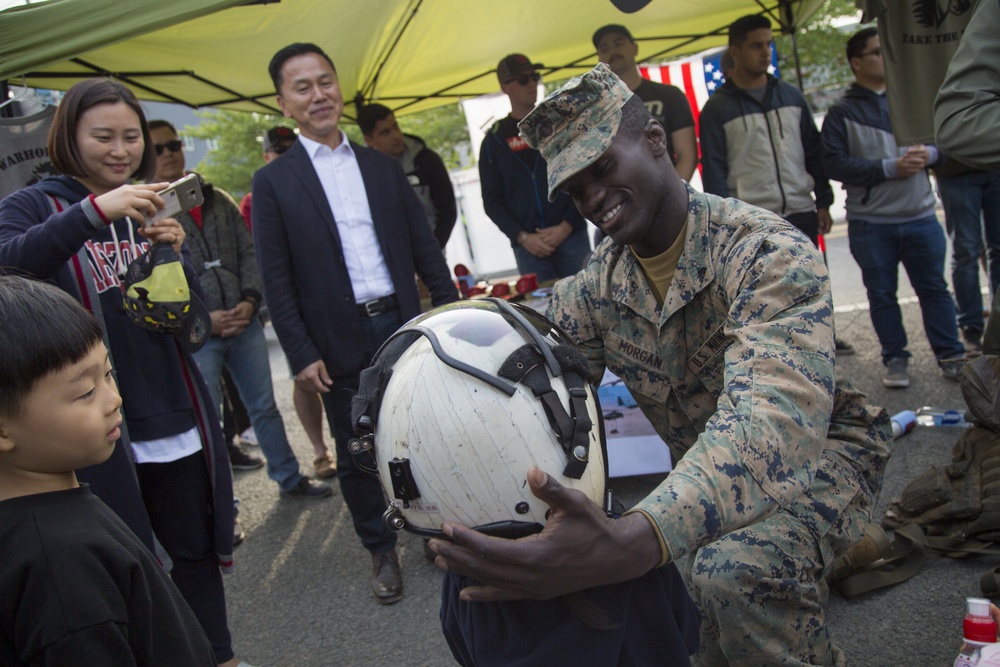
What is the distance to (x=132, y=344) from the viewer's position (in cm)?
259

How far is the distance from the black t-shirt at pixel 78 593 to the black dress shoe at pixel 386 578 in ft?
6.18

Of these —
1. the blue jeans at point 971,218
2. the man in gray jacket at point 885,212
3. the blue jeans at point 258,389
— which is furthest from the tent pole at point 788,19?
the blue jeans at point 258,389

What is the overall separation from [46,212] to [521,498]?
6.52ft

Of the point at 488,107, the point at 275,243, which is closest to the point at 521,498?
the point at 275,243

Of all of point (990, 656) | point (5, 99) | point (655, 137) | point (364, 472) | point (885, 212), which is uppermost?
point (5, 99)

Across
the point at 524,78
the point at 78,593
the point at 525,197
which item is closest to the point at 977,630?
the point at 78,593

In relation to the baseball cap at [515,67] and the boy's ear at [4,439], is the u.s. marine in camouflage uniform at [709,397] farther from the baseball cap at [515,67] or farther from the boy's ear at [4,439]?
the baseball cap at [515,67]

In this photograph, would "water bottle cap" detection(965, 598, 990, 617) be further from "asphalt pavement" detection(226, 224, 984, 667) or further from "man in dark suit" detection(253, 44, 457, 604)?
"man in dark suit" detection(253, 44, 457, 604)

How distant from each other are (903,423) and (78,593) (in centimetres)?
400

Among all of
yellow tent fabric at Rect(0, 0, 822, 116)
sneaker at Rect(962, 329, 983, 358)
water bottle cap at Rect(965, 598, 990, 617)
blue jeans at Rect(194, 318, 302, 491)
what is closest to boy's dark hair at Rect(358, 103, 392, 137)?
yellow tent fabric at Rect(0, 0, 822, 116)

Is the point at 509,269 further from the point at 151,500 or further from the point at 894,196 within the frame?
the point at 151,500

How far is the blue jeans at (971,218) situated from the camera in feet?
15.5

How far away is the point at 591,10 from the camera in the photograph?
20.1 feet

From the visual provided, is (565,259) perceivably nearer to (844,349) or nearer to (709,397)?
(844,349)
